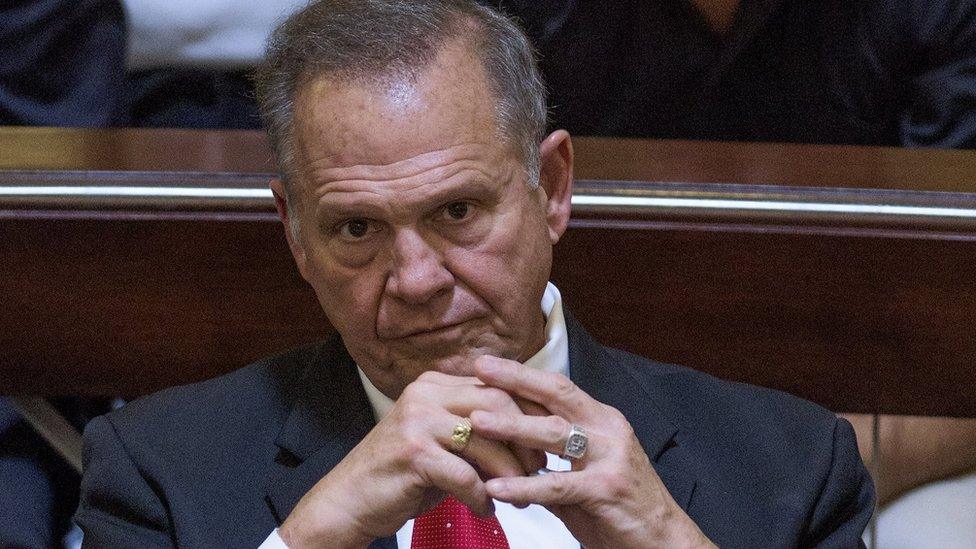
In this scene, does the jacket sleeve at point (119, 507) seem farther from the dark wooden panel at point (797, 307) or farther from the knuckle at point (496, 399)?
the dark wooden panel at point (797, 307)

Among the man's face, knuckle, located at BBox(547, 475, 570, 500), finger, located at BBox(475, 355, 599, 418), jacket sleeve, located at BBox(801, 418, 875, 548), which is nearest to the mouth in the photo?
the man's face

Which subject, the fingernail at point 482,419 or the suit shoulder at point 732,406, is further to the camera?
the suit shoulder at point 732,406

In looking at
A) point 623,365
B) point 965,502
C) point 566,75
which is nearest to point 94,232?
point 623,365

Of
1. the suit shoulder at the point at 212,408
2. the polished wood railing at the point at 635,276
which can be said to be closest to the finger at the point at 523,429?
the suit shoulder at the point at 212,408

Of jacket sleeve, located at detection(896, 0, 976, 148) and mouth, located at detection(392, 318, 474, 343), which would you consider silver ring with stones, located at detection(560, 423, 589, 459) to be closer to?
mouth, located at detection(392, 318, 474, 343)

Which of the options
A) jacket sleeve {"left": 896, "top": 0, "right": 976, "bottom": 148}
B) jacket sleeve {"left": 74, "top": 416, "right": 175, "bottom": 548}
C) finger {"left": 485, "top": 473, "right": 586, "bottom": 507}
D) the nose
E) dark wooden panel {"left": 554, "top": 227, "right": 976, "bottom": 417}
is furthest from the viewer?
jacket sleeve {"left": 896, "top": 0, "right": 976, "bottom": 148}

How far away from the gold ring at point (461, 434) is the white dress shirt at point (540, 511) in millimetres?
220

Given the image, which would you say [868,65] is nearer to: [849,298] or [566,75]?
[566,75]

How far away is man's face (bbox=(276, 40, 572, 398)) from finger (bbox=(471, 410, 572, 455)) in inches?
6.0

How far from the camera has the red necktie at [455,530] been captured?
1437 millimetres

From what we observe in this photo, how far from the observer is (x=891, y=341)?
1822 mm

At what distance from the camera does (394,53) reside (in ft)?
4.54

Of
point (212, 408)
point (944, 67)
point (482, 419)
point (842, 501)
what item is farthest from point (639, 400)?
point (944, 67)

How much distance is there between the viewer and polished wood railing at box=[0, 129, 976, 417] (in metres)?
1.80
